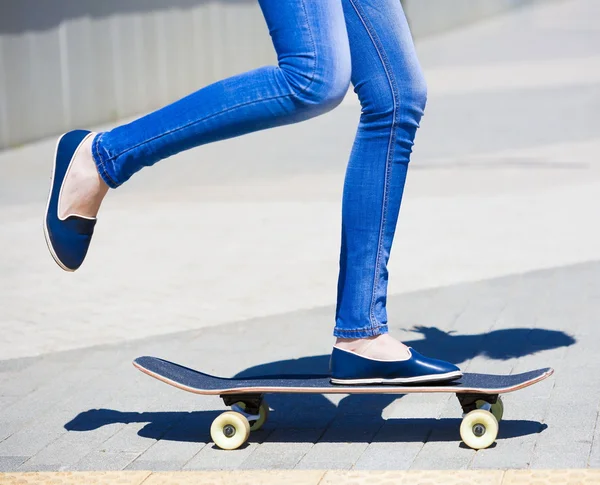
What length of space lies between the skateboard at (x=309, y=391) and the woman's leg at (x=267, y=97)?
70 cm

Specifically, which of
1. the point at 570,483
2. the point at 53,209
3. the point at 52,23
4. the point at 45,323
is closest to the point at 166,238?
the point at 45,323

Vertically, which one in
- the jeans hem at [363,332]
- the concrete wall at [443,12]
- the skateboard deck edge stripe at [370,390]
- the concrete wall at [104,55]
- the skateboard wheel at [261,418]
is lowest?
the skateboard wheel at [261,418]

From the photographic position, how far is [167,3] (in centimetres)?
1454

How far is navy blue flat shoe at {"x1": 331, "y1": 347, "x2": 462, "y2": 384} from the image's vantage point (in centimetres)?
349

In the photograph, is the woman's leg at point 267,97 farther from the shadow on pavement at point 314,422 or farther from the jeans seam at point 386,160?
the shadow on pavement at point 314,422

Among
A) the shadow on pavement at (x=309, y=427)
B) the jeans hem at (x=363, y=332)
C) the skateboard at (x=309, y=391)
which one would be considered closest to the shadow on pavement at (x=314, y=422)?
the shadow on pavement at (x=309, y=427)

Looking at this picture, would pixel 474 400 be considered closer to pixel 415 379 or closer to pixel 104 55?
pixel 415 379

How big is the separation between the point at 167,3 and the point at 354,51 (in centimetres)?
1143

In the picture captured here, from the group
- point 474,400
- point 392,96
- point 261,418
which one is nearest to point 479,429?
point 474,400

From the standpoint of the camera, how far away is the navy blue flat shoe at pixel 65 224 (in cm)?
344

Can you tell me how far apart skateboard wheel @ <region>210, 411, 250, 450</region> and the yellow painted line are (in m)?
0.23

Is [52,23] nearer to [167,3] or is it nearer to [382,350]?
[167,3]

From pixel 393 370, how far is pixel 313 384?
0.78ft

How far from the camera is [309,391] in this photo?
348cm
